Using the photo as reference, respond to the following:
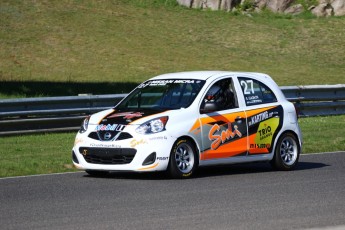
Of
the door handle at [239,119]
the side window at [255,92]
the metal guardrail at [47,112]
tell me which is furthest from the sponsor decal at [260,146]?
the metal guardrail at [47,112]

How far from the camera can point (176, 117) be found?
13.6 metres

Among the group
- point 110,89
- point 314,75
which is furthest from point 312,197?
point 314,75

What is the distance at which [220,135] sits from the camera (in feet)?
46.3

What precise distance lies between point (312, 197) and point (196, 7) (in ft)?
114

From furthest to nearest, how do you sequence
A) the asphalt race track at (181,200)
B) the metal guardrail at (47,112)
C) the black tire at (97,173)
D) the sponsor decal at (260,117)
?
the metal guardrail at (47,112), the sponsor decal at (260,117), the black tire at (97,173), the asphalt race track at (181,200)

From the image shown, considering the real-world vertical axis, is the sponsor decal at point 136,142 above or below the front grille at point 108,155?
above

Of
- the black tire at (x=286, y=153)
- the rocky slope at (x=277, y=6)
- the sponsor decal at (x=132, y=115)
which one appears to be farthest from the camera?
the rocky slope at (x=277, y=6)

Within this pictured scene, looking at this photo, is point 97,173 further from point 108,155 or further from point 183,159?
point 183,159

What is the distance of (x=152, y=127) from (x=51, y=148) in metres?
4.70

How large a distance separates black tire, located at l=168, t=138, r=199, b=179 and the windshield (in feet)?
1.94

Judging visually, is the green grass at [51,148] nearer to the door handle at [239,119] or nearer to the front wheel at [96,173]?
the front wheel at [96,173]

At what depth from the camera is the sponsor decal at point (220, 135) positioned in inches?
551

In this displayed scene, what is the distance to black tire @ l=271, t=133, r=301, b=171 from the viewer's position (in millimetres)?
14906

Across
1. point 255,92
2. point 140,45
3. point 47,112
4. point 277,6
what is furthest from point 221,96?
point 277,6
